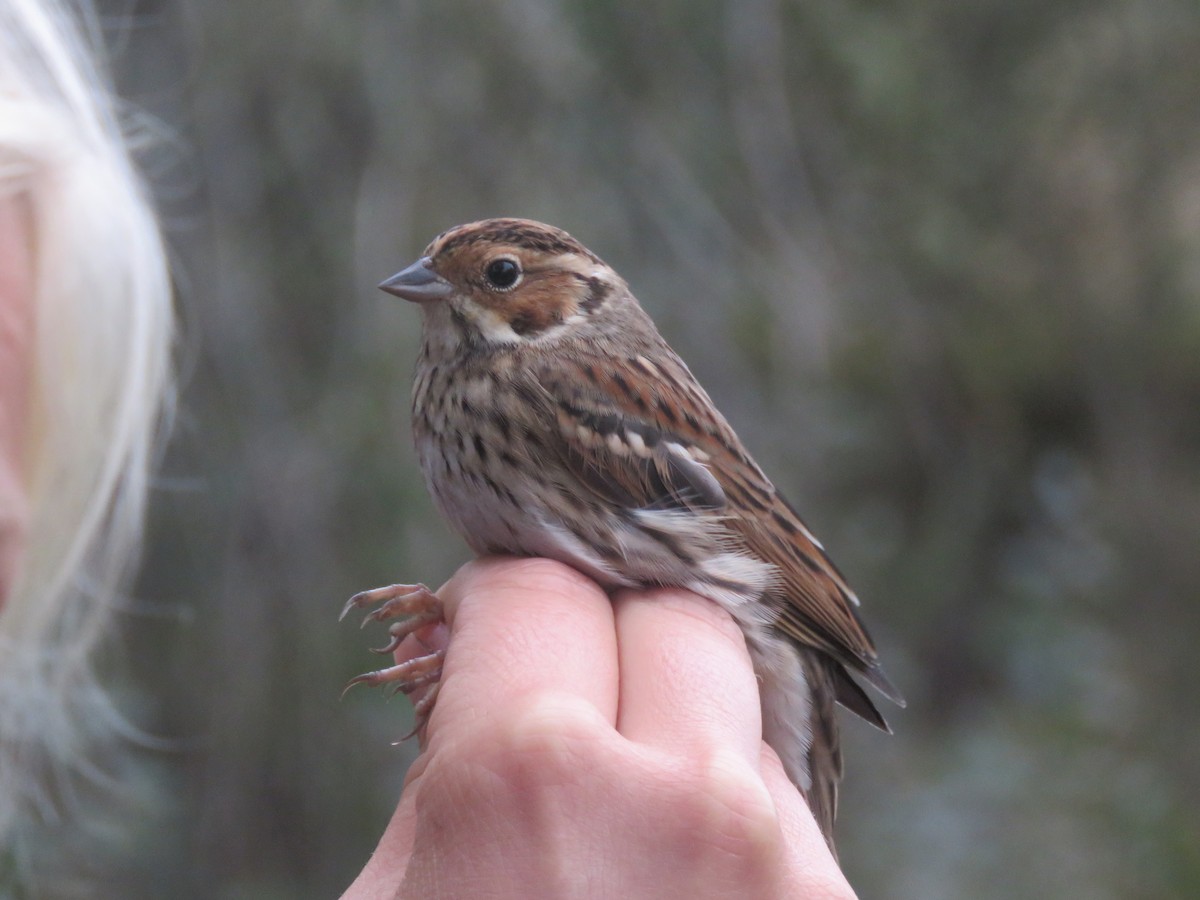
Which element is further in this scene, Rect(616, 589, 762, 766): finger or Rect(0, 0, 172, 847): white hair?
Rect(0, 0, 172, 847): white hair

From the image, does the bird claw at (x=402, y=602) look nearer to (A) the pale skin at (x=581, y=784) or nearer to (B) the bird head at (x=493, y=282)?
(A) the pale skin at (x=581, y=784)

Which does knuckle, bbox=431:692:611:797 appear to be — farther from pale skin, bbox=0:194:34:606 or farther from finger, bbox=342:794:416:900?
pale skin, bbox=0:194:34:606

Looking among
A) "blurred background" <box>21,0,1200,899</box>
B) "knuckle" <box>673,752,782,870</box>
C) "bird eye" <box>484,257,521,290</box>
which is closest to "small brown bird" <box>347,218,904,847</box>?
"bird eye" <box>484,257,521,290</box>

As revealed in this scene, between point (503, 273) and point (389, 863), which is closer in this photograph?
point (389, 863)

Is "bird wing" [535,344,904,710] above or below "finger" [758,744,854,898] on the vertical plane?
above

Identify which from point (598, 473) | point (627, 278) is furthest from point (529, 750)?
point (627, 278)

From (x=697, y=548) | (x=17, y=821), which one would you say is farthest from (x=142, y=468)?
(x=697, y=548)

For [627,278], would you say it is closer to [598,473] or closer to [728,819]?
[598,473]
